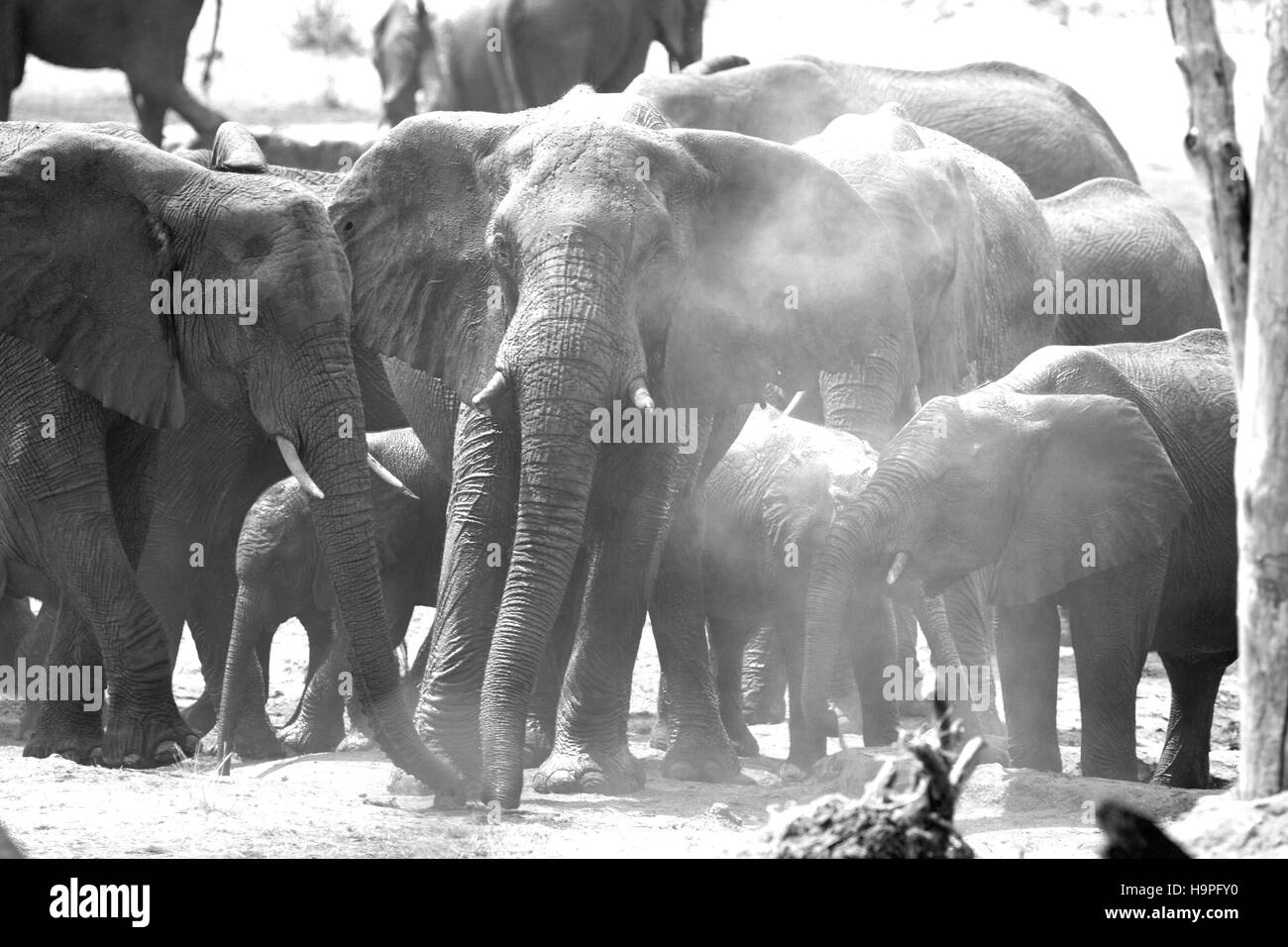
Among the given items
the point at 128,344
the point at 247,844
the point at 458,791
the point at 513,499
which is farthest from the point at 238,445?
the point at 247,844

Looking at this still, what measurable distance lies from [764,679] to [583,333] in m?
3.61

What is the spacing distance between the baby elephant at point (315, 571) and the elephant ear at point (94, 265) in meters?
1.25

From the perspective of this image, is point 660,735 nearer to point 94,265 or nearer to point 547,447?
point 547,447

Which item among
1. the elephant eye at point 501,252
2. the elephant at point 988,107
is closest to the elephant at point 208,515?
the elephant eye at point 501,252

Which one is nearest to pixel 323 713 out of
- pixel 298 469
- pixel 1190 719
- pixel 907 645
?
pixel 298 469

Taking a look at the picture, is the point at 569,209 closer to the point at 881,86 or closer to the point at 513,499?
the point at 513,499

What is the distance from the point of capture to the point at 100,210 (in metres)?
7.55

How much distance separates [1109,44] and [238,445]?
15.9 metres

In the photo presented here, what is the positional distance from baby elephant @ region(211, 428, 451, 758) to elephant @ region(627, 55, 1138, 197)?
4.77 meters

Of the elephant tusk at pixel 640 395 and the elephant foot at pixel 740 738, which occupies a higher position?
the elephant tusk at pixel 640 395

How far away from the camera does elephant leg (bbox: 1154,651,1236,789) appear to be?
29.1 feet

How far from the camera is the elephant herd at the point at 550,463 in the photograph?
708cm

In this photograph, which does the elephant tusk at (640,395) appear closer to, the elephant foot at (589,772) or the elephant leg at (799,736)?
the elephant foot at (589,772)
